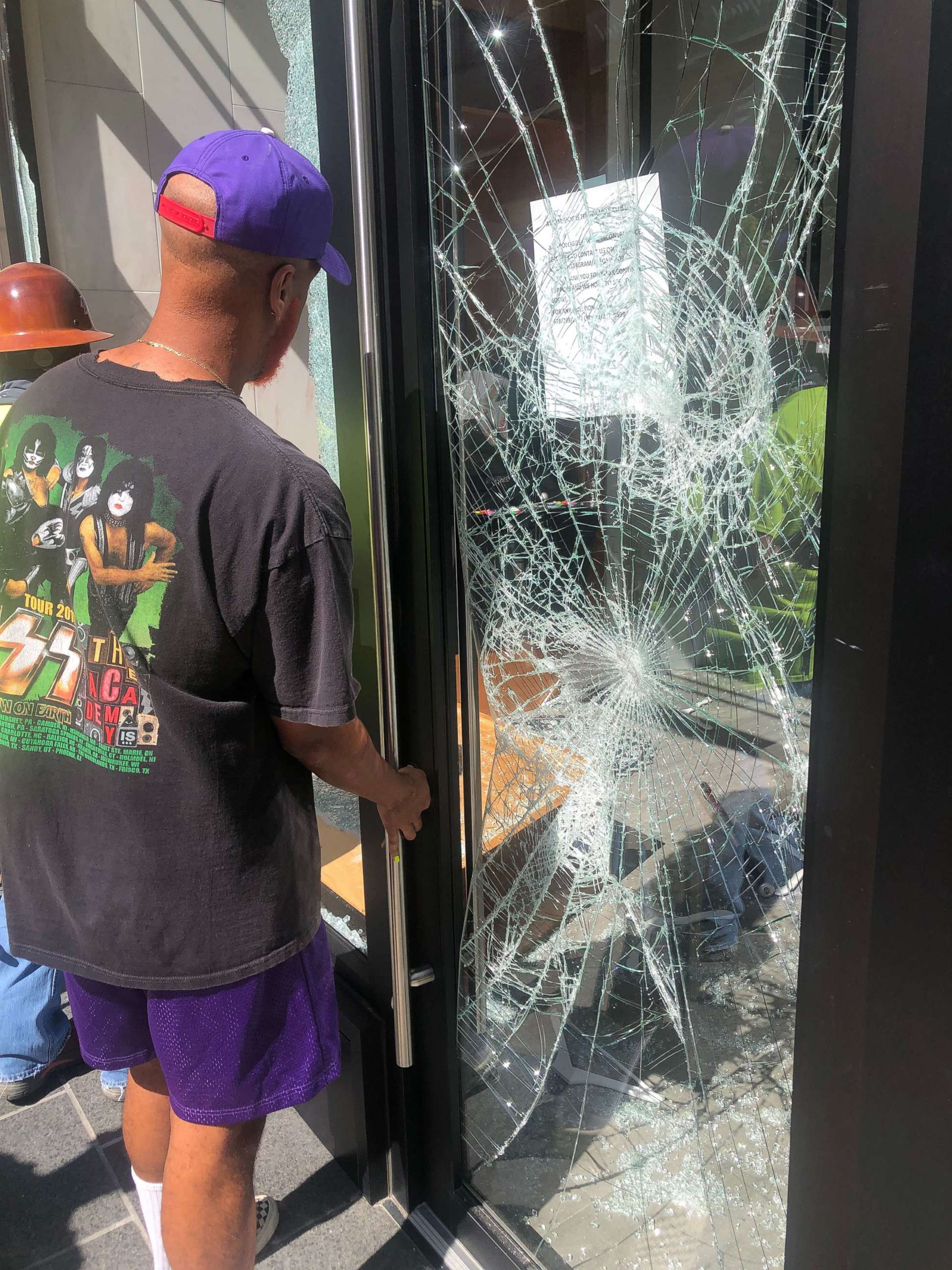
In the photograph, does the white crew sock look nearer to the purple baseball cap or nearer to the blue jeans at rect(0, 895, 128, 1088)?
the blue jeans at rect(0, 895, 128, 1088)

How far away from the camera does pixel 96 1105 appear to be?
7.29ft

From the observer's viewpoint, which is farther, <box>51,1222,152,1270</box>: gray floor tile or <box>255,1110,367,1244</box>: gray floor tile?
<box>255,1110,367,1244</box>: gray floor tile

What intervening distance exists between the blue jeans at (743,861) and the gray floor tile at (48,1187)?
4.85ft

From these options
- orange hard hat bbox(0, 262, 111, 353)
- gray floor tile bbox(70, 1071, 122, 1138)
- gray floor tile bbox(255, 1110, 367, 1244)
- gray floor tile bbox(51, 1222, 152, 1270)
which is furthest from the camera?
orange hard hat bbox(0, 262, 111, 353)

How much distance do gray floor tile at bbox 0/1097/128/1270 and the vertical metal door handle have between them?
84 centimetres

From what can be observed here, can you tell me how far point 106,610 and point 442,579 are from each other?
1.97 feet

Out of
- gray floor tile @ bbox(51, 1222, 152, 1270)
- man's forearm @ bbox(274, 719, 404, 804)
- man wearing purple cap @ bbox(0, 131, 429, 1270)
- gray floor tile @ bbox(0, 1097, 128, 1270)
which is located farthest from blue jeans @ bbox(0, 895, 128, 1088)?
man's forearm @ bbox(274, 719, 404, 804)

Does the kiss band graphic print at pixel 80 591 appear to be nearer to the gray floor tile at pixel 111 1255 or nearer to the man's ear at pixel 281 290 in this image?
the man's ear at pixel 281 290

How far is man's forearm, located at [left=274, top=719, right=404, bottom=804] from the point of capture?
50.2 inches

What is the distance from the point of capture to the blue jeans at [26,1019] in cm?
220

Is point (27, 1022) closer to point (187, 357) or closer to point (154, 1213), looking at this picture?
point (154, 1213)

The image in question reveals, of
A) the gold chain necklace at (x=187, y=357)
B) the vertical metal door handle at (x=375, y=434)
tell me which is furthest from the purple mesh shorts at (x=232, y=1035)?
the gold chain necklace at (x=187, y=357)

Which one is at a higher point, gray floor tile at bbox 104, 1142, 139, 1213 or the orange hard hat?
the orange hard hat

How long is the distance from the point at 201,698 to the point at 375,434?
0.51 m
